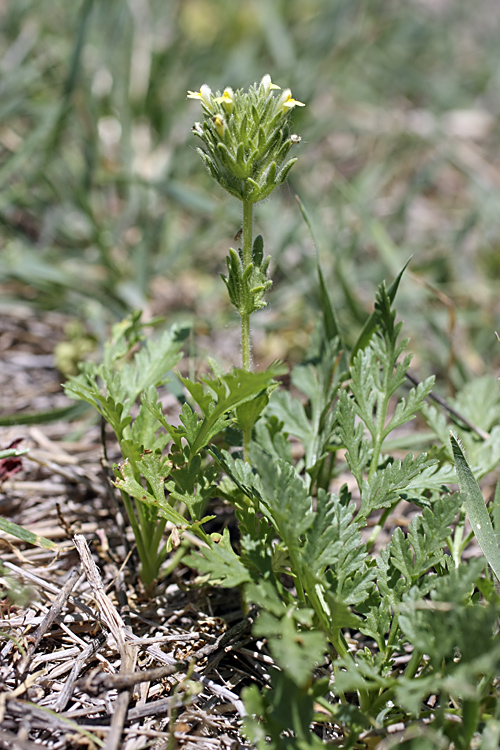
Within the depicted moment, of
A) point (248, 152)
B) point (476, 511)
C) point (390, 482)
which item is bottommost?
point (476, 511)

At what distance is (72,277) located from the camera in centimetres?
343

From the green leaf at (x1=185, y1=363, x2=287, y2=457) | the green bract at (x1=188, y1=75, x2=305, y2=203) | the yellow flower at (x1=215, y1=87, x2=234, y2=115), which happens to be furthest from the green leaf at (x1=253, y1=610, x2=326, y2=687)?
the yellow flower at (x1=215, y1=87, x2=234, y2=115)

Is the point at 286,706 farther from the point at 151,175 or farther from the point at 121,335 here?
the point at 151,175

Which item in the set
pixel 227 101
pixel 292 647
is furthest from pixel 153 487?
pixel 227 101

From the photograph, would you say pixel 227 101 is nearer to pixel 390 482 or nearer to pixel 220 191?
pixel 390 482

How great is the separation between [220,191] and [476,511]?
2.90m

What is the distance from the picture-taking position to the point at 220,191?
4066mm

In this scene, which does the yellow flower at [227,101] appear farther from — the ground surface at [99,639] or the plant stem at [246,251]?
the ground surface at [99,639]

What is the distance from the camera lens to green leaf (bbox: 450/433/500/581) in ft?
5.93

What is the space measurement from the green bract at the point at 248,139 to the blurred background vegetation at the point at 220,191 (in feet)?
4.05

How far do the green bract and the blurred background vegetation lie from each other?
124 centimetres

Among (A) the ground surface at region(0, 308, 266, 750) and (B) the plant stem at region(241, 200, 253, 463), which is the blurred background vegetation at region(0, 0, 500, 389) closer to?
(A) the ground surface at region(0, 308, 266, 750)

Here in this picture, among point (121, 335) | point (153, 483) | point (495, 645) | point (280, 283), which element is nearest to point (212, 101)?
point (121, 335)

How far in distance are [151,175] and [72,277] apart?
1.17 meters
